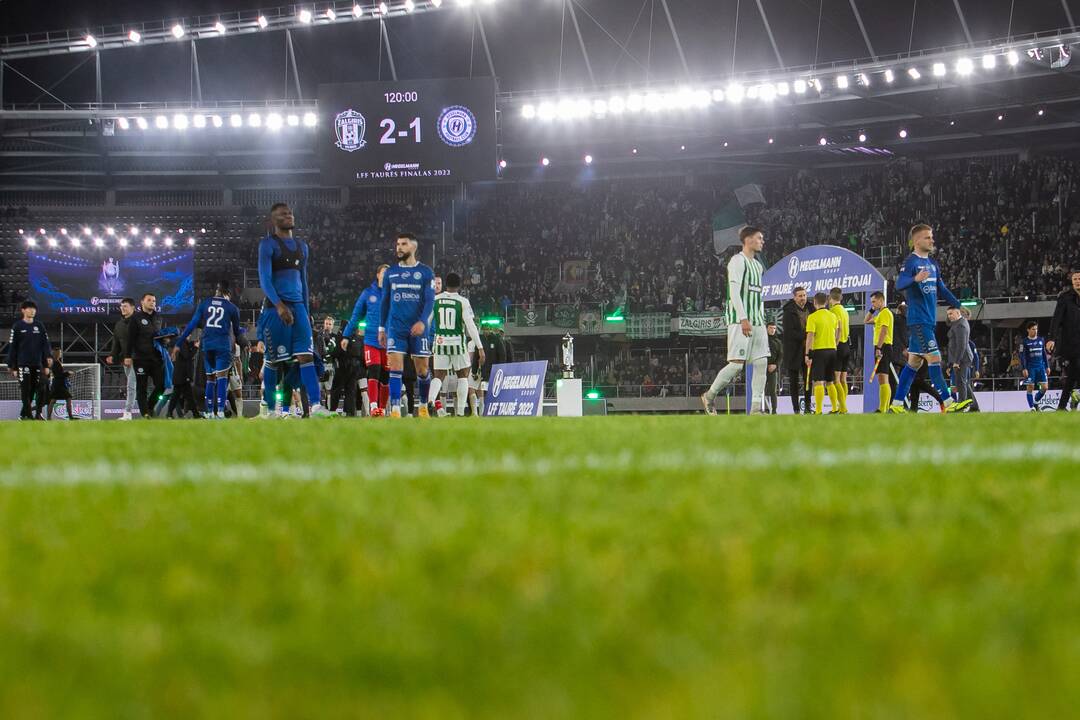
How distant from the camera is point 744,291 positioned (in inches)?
447

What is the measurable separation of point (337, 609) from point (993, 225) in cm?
3564

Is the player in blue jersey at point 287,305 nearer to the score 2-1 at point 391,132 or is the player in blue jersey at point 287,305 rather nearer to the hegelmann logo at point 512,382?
the hegelmann logo at point 512,382

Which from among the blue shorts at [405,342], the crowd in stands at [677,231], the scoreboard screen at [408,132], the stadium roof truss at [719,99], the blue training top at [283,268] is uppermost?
the stadium roof truss at [719,99]

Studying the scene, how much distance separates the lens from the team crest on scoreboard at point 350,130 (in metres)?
28.2

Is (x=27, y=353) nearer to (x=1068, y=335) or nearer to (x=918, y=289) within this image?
(x=918, y=289)

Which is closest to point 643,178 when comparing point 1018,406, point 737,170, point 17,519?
point 737,170

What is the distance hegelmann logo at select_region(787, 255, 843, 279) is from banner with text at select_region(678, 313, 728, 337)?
14.2 m

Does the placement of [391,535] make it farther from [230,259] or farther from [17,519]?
[230,259]

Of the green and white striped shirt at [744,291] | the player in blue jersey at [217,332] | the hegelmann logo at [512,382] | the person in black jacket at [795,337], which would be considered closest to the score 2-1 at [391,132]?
the hegelmann logo at [512,382]

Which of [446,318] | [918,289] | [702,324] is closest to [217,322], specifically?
[446,318]

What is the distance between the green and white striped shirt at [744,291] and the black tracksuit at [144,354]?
28.9 feet

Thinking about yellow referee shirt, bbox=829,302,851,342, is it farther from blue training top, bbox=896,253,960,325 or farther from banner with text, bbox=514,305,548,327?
banner with text, bbox=514,305,548,327

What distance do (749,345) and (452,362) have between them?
4248 mm

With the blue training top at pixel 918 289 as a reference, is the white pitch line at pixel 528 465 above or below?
below
